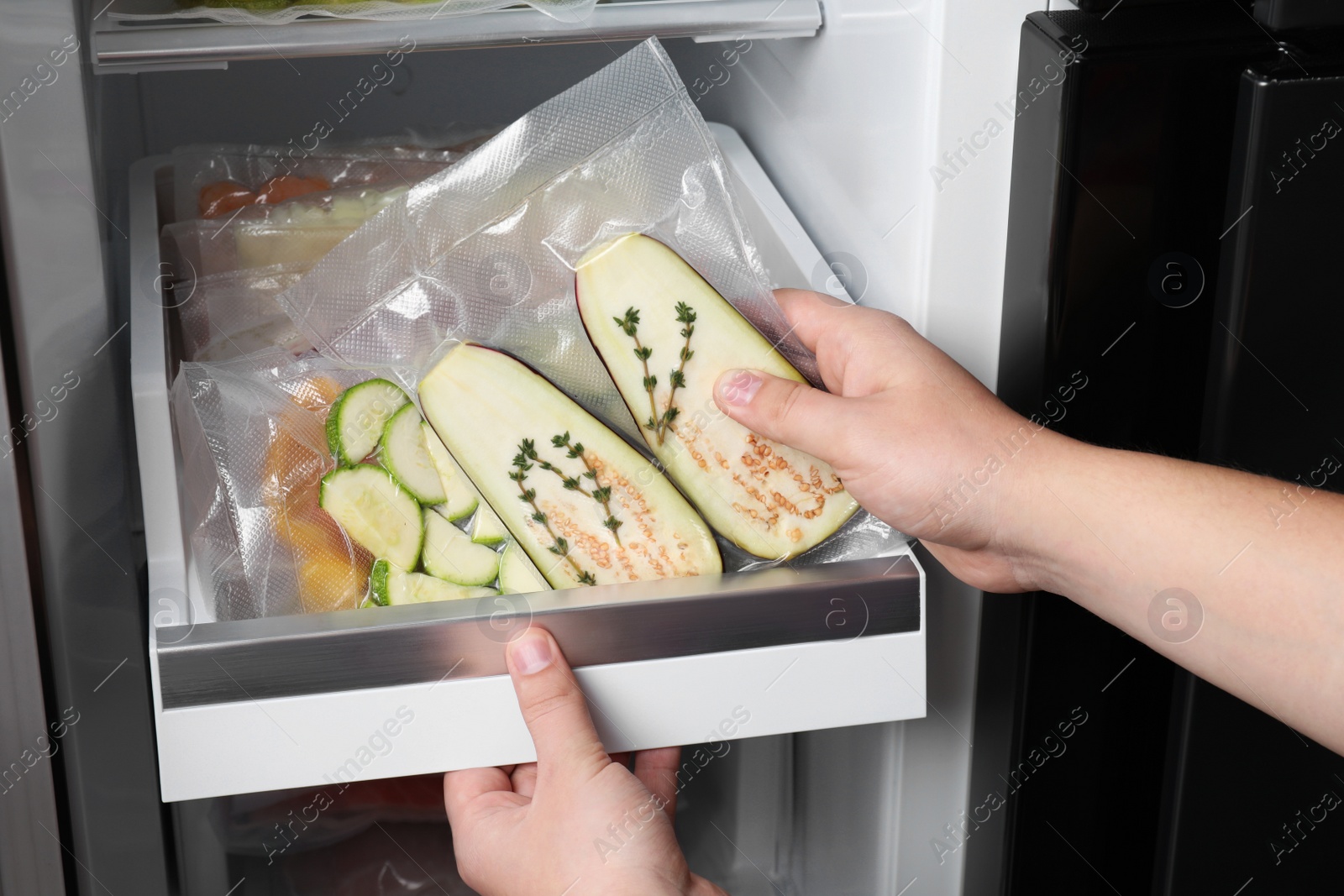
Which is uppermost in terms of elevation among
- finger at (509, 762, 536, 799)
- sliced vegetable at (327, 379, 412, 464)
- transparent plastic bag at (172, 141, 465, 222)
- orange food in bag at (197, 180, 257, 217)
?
transparent plastic bag at (172, 141, 465, 222)

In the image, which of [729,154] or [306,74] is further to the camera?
[306,74]

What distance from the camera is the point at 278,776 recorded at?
61 cm

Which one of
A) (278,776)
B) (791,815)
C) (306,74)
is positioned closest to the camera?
(278,776)

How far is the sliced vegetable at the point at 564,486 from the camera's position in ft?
2.18

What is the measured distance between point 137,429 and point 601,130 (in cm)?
35

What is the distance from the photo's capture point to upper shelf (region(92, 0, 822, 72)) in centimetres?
72

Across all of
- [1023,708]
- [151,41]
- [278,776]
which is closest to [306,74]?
[151,41]

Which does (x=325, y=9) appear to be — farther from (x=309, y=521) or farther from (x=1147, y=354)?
(x=1147, y=354)

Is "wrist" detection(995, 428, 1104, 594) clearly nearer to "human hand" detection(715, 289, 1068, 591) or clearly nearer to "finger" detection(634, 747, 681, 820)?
"human hand" detection(715, 289, 1068, 591)

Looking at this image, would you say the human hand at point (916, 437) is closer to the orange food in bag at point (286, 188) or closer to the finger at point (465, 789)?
the finger at point (465, 789)

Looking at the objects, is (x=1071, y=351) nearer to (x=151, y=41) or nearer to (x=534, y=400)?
(x=534, y=400)

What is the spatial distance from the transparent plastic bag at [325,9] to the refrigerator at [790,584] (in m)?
0.01

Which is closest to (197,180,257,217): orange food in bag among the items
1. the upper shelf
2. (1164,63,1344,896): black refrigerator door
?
the upper shelf

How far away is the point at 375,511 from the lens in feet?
2.29
